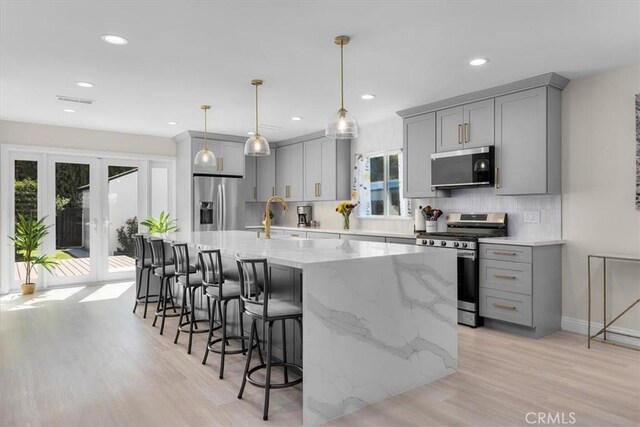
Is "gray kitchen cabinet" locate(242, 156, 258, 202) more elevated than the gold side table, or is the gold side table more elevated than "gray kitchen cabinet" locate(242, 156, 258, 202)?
"gray kitchen cabinet" locate(242, 156, 258, 202)

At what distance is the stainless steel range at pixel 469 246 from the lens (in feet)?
14.1

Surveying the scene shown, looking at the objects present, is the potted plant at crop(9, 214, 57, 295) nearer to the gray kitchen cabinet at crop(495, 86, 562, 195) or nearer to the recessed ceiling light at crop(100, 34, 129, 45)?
the recessed ceiling light at crop(100, 34, 129, 45)

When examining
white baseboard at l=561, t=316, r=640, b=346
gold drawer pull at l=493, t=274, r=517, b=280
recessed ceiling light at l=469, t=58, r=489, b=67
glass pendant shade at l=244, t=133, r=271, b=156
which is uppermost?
recessed ceiling light at l=469, t=58, r=489, b=67

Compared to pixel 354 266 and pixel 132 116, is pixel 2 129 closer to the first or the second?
pixel 132 116

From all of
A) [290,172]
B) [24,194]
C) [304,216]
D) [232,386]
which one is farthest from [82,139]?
[232,386]

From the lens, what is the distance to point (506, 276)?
409 cm

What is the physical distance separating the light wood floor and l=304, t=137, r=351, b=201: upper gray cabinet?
3067 millimetres

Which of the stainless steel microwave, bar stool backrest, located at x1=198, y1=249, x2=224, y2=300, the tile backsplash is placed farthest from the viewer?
the stainless steel microwave

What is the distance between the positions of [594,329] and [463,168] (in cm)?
195

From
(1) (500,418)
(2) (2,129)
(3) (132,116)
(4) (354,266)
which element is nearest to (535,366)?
(1) (500,418)

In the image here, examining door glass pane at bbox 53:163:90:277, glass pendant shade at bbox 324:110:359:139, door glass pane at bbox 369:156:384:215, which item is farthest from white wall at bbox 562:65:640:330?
door glass pane at bbox 53:163:90:277

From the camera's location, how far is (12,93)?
4.58 m

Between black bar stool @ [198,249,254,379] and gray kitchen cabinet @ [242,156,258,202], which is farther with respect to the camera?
gray kitchen cabinet @ [242,156,258,202]

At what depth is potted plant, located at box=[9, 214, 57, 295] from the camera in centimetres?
589
